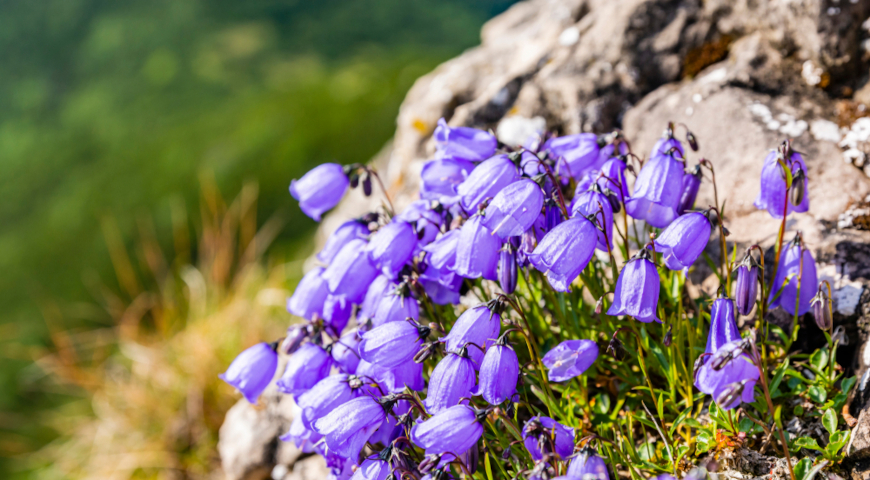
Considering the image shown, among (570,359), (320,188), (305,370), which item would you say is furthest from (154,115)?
(570,359)

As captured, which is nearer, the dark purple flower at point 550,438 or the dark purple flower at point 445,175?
the dark purple flower at point 550,438

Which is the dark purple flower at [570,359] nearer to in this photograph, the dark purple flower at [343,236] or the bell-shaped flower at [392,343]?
the bell-shaped flower at [392,343]

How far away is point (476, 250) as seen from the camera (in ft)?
7.07

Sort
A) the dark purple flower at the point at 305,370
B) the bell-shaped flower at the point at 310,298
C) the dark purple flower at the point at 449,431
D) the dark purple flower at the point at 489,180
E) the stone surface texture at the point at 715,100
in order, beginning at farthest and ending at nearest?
the stone surface texture at the point at 715,100, the bell-shaped flower at the point at 310,298, the dark purple flower at the point at 305,370, the dark purple flower at the point at 489,180, the dark purple flower at the point at 449,431

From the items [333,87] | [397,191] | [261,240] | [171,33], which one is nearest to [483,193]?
[397,191]

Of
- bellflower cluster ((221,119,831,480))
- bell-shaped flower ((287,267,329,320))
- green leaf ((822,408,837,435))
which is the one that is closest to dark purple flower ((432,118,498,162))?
bellflower cluster ((221,119,831,480))

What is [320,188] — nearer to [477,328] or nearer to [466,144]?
[466,144]

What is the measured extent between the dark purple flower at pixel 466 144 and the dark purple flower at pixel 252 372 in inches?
46.3

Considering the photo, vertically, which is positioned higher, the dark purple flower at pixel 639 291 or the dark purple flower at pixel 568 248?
the dark purple flower at pixel 568 248

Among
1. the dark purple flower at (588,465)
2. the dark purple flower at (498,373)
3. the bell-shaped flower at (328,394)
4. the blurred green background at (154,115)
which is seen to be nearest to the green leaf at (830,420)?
the dark purple flower at (588,465)

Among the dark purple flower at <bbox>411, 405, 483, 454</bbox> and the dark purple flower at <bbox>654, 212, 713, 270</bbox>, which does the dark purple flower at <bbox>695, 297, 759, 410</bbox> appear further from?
the dark purple flower at <bbox>411, 405, 483, 454</bbox>

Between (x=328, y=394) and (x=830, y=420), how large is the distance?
1808mm

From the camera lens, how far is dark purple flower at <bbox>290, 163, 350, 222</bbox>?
2.77 metres

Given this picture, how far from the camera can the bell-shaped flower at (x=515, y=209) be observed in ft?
6.79
